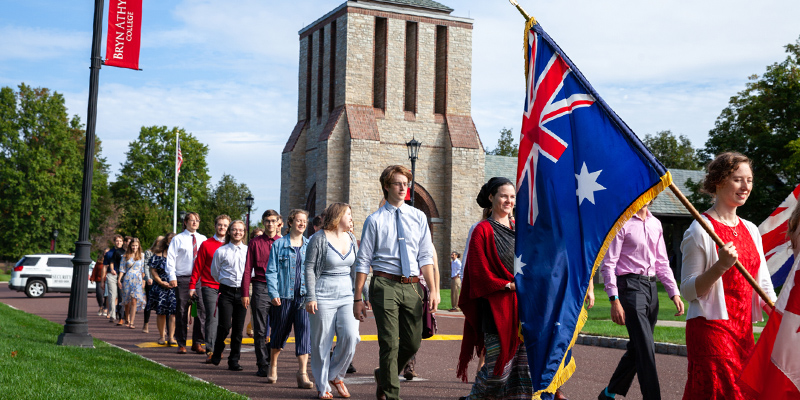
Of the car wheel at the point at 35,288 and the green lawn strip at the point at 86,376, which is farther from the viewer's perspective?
the car wheel at the point at 35,288

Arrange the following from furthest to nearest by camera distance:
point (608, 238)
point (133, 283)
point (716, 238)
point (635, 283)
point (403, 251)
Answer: point (133, 283) < point (403, 251) < point (635, 283) < point (608, 238) < point (716, 238)

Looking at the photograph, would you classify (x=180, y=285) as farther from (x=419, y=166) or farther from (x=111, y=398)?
(x=419, y=166)

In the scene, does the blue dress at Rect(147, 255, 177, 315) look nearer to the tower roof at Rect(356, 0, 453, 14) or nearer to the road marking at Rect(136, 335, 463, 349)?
the road marking at Rect(136, 335, 463, 349)

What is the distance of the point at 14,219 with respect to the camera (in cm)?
5575

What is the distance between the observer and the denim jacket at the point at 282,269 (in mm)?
8680

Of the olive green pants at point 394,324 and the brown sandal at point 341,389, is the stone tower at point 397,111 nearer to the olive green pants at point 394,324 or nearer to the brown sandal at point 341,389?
the brown sandal at point 341,389

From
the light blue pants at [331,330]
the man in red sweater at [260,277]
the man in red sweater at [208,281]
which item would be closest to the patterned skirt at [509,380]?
the light blue pants at [331,330]

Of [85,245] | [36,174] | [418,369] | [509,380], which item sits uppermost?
[36,174]

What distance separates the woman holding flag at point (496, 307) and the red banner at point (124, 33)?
28.1 feet

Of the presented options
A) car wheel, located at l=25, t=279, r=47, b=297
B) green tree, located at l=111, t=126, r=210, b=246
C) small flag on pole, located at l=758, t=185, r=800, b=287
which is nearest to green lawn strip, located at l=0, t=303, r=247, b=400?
small flag on pole, located at l=758, t=185, r=800, b=287

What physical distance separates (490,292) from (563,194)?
3.39 ft

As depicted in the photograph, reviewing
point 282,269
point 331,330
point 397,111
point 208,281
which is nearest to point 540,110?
point 331,330

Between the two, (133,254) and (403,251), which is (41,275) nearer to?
(133,254)

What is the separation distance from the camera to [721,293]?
4445 mm
